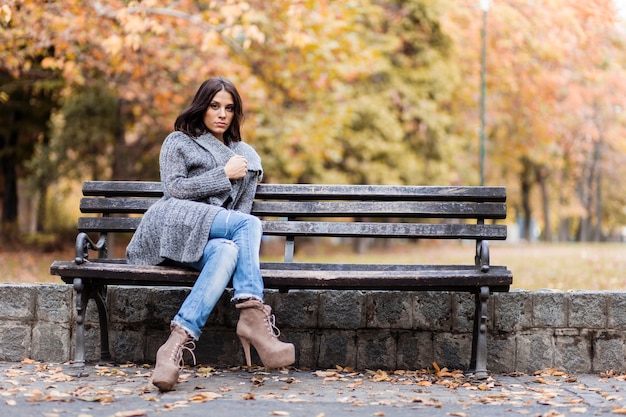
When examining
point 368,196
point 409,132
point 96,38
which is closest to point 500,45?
point 409,132

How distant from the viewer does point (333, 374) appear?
4.79 metres

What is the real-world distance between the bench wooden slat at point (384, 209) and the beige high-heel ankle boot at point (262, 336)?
38.6 inches

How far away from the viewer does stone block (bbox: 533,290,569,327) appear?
499 cm

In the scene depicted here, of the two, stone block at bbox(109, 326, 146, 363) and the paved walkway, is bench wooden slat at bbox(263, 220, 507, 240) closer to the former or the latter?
the paved walkway

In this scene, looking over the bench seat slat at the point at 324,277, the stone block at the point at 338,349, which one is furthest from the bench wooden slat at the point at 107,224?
the stone block at the point at 338,349

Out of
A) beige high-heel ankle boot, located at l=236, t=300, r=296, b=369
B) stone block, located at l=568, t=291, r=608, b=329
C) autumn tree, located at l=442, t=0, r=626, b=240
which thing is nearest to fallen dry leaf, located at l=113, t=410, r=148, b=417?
beige high-heel ankle boot, located at l=236, t=300, r=296, b=369

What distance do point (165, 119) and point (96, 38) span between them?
12.0ft

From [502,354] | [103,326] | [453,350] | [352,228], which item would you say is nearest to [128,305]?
[103,326]

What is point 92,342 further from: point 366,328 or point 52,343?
point 366,328

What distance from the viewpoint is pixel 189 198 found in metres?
4.71

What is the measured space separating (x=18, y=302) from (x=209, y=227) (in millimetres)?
1504

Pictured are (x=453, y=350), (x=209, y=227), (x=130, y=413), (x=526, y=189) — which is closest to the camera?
(x=130, y=413)

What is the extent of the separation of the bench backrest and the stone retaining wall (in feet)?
1.25

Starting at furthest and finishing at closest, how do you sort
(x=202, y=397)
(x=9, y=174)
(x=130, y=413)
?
(x=9, y=174), (x=202, y=397), (x=130, y=413)
